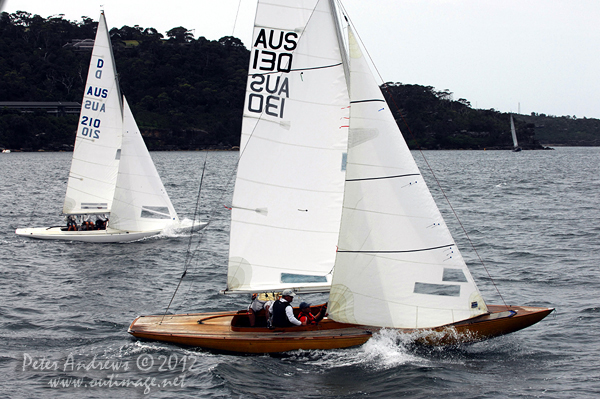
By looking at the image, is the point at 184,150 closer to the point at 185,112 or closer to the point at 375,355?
the point at 185,112

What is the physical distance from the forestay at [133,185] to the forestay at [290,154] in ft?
43.4

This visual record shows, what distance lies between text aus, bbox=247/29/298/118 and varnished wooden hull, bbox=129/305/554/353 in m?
4.32

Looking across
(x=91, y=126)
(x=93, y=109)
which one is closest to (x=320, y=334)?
(x=91, y=126)

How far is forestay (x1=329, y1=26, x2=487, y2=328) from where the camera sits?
11320 millimetres

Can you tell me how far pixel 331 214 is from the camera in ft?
39.8

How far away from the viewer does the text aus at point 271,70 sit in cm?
1171

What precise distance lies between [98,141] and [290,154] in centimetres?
1594

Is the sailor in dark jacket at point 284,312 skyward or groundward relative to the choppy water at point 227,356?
skyward

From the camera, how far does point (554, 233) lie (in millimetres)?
26953

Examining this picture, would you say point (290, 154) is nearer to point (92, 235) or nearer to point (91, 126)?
point (92, 235)

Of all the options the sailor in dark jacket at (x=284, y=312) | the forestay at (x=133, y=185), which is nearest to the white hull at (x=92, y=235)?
the forestay at (x=133, y=185)

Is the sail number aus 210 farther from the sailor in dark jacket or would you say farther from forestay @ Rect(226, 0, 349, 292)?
the sailor in dark jacket

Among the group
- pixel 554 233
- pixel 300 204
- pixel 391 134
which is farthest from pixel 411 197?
pixel 554 233

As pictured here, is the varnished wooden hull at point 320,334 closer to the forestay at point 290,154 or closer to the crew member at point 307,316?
the crew member at point 307,316
